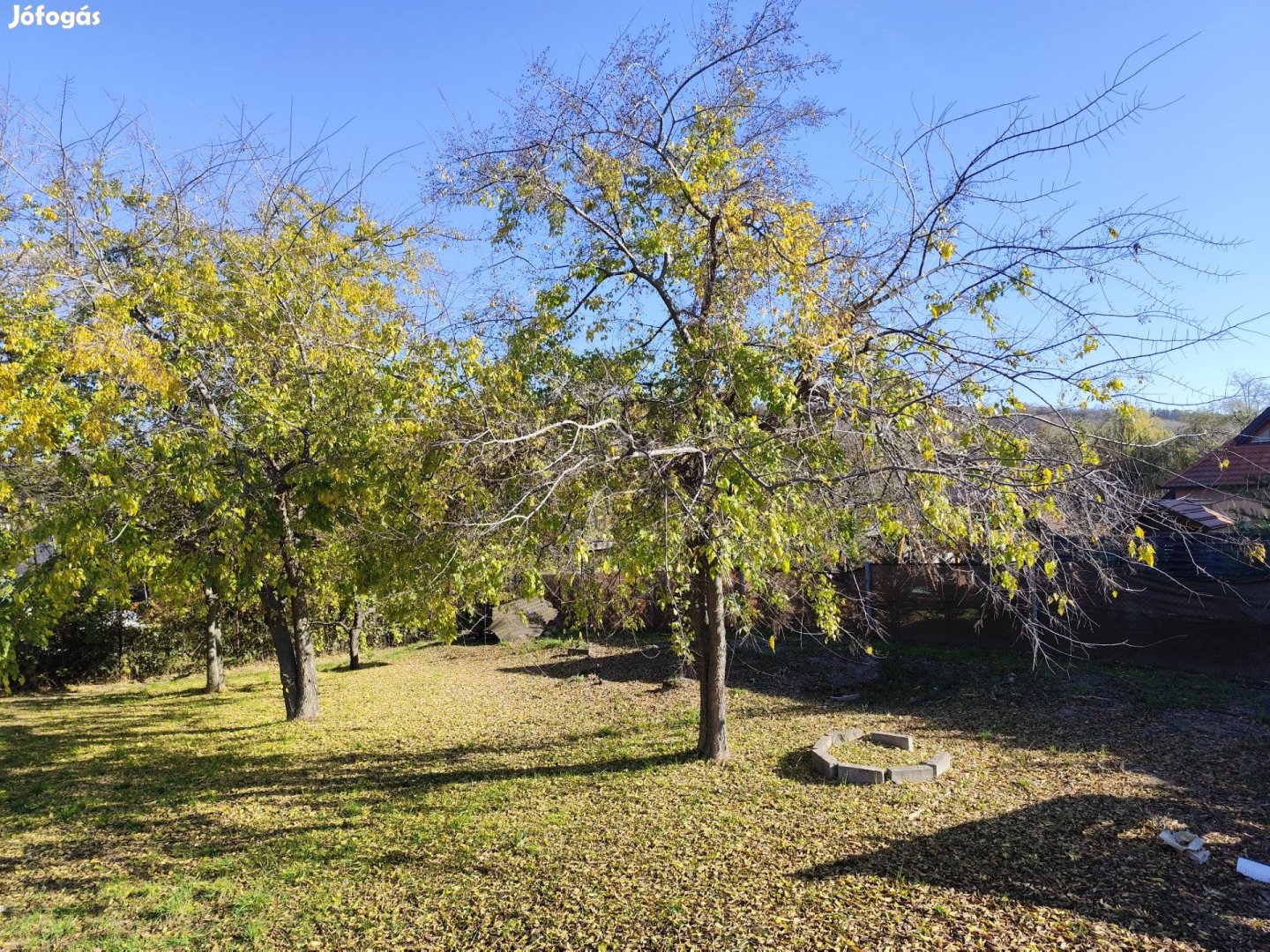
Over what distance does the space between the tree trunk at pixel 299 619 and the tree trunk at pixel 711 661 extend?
4.17 m

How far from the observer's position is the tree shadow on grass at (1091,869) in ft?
12.6

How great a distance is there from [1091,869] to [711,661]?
3045 mm

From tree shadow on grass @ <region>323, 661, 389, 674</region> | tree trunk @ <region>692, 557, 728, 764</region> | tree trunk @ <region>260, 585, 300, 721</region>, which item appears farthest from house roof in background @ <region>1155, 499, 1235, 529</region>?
tree shadow on grass @ <region>323, 661, 389, 674</region>

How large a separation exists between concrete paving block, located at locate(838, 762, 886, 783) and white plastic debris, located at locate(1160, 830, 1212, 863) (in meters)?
1.80

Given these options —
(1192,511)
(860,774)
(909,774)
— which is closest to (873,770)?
(860,774)

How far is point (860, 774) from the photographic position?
6.02 m

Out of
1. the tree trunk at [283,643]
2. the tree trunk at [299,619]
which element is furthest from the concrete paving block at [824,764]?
the tree trunk at [283,643]

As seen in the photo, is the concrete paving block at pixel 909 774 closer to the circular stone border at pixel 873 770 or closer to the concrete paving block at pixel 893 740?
the circular stone border at pixel 873 770

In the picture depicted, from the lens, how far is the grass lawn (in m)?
4.06

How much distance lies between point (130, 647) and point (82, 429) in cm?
1013

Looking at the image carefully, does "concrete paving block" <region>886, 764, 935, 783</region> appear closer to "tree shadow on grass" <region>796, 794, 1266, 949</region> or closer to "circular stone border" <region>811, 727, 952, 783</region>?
Answer: "circular stone border" <region>811, 727, 952, 783</region>

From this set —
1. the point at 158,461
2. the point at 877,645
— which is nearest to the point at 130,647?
the point at 158,461

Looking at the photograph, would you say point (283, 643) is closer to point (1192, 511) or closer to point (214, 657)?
point (214, 657)

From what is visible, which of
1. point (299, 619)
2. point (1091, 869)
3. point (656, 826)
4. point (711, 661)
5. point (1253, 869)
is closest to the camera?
point (1253, 869)
